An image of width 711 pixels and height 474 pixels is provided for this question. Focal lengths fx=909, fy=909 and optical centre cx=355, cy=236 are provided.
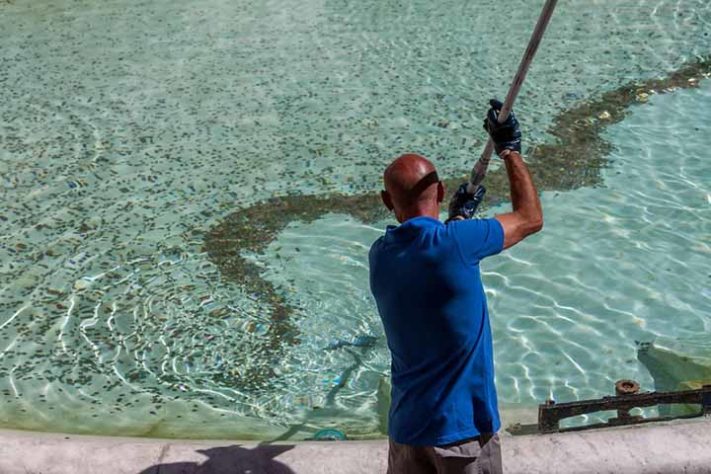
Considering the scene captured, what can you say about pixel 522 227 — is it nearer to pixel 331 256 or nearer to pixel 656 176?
pixel 331 256

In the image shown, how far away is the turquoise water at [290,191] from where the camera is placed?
440cm

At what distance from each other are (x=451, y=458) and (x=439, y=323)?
375 millimetres

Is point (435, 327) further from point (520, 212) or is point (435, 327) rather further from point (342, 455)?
point (342, 455)

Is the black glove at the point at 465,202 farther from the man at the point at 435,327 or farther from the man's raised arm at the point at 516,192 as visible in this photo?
the man at the point at 435,327

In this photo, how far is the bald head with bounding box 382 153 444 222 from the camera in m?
2.56

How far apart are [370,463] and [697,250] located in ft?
10.4

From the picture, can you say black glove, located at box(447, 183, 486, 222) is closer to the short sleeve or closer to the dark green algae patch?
the short sleeve

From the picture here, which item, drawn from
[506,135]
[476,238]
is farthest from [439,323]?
[506,135]

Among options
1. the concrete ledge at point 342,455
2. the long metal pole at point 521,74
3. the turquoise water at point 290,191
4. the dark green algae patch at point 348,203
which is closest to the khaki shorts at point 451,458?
the concrete ledge at point 342,455

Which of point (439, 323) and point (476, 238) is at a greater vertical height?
point (476, 238)

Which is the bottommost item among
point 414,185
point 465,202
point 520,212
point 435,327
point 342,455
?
point 342,455

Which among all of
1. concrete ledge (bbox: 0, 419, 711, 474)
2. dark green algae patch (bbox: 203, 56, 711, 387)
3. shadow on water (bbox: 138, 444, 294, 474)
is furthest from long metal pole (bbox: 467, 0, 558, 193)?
dark green algae patch (bbox: 203, 56, 711, 387)

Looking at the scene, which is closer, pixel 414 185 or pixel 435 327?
pixel 435 327

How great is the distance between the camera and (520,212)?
2.67 m
